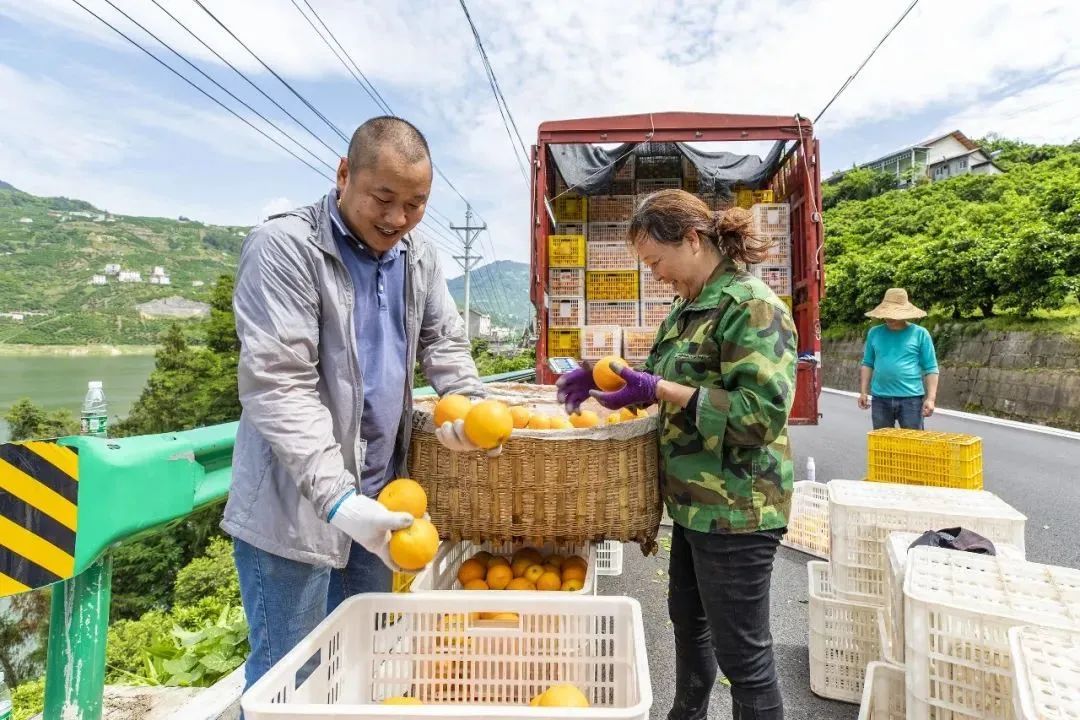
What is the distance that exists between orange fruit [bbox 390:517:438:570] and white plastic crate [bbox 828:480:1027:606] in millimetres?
2359

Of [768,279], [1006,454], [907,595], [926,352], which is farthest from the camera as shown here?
[1006,454]

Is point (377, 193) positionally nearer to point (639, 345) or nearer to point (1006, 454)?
point (639, 345)

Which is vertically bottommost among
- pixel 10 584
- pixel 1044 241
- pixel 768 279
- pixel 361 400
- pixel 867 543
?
pixel 867 543

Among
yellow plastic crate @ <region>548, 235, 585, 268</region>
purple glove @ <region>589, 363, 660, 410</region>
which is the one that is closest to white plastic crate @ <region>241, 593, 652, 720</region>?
purple glove @ <region>589, 363, 660, 410</region>

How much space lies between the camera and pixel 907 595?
1937 mm

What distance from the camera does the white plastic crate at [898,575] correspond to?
2.44 meters

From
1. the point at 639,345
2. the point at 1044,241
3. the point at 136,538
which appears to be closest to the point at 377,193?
the point at 136,538

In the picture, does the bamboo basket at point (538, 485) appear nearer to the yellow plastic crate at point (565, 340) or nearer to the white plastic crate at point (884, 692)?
the white plastic crate at point (884, 692)

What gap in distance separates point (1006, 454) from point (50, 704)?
1192cm

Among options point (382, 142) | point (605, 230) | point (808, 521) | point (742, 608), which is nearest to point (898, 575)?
point (742, 608)

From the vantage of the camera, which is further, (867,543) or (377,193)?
(867,543)

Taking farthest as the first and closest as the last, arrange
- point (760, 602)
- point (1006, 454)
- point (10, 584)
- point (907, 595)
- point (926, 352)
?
point (1006, 454), point (926, 352), point (760, 602), point (907, 595), point (10, 584)

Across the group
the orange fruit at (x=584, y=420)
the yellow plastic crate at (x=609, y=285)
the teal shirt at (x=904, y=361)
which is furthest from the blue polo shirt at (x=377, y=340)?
the teal shirt at (x=904, y=361)

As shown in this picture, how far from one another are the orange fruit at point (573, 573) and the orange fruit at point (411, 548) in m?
0.90
